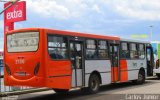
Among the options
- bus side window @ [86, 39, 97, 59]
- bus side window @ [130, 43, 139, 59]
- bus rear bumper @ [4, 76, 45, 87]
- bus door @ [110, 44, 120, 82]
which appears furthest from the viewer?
bus side window @ [130, 43, 139, 59]

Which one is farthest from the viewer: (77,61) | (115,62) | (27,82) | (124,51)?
(124,51)

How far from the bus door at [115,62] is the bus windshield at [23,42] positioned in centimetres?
564

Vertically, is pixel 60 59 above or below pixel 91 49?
below

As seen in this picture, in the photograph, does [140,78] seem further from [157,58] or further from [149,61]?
[157,58]

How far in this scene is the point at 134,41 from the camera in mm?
22375

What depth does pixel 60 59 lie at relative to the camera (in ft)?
53.0

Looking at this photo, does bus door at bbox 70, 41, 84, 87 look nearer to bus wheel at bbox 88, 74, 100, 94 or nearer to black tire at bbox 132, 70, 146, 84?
bus wheel at bbox 88, 74, 100, 94

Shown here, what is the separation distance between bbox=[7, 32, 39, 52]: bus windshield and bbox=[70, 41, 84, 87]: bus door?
1.97m

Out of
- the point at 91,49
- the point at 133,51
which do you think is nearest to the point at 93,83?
the point at 91,49

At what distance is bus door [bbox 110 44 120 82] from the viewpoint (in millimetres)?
20180

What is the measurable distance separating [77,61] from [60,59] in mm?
Result: 1317

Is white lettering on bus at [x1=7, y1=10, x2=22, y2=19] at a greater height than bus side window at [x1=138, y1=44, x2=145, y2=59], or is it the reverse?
white lettering on bus at [x1=7, y1=10, x2=22, y2=19]

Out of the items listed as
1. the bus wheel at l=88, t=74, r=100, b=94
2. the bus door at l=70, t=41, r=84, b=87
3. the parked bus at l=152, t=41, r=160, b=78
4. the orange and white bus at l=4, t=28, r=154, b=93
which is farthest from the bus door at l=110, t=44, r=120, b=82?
the parked bus at l=152, t=41, r=160, b=78

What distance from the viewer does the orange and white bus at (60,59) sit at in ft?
50.4
